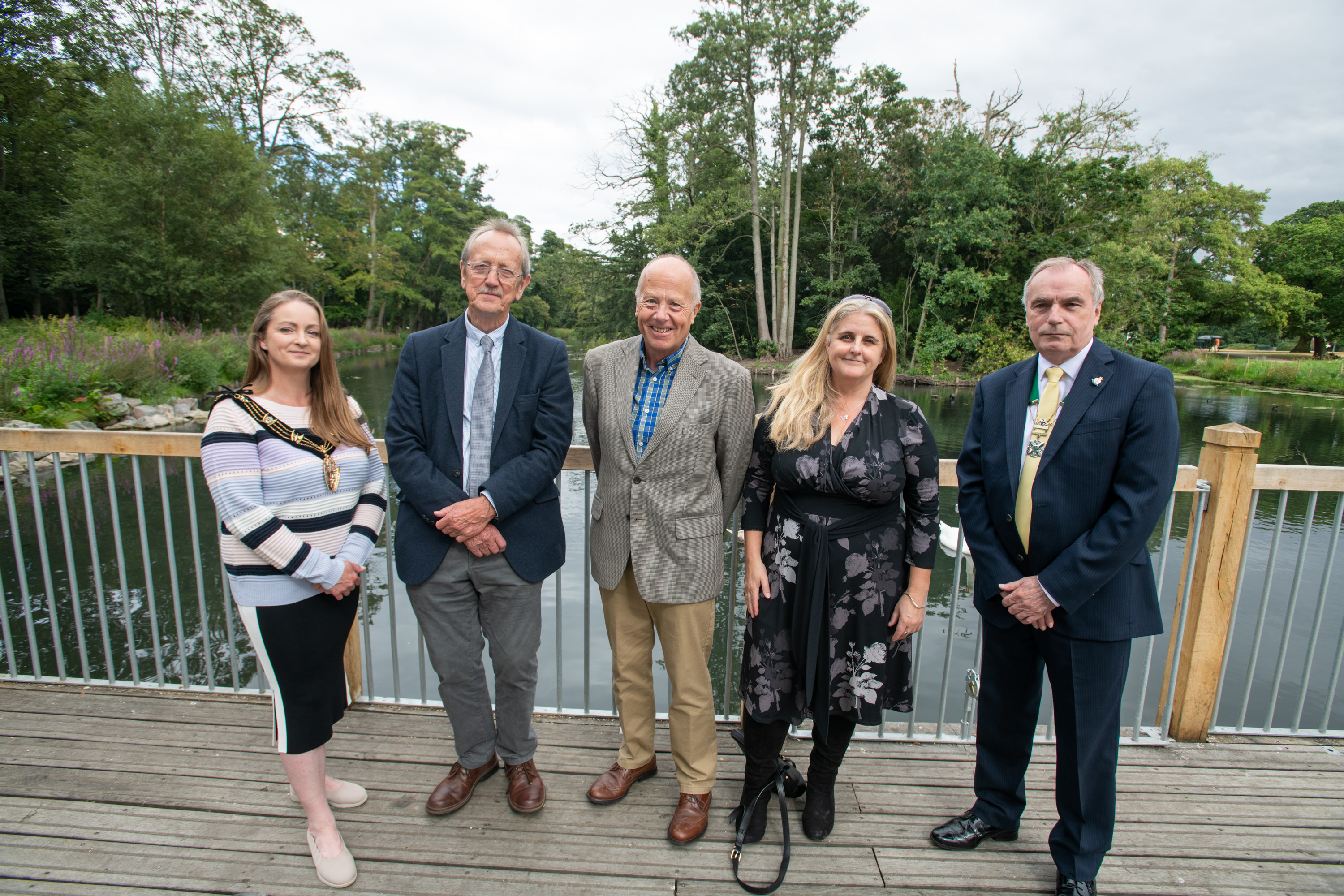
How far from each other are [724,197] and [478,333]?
23.2 meters

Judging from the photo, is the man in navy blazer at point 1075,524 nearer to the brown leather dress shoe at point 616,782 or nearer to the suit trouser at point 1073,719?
the suit trouser at point 1073,719

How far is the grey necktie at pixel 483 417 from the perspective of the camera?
1.96m

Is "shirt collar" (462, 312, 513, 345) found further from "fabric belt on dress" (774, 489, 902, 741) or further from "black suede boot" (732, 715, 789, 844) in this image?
"black suede boot" (732, 715, 789, 844)

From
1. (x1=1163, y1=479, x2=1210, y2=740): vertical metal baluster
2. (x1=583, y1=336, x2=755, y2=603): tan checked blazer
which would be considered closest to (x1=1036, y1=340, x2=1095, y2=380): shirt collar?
(x1=583, y1=336, x2=755, y2=603): tan checked blazer

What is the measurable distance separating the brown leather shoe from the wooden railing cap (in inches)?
85.6

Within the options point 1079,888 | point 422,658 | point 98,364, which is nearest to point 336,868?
point 422,658

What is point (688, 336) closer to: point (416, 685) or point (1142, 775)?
point (1142, 775)

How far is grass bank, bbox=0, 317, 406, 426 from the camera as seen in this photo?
8531 millimetres

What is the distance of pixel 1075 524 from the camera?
1.74m

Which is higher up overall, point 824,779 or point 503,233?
point 503,233

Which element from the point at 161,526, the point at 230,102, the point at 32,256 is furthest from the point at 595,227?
the point at 161,526

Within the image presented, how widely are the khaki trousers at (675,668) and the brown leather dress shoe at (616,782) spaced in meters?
0.05

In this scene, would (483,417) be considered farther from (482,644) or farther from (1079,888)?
(1079,888)

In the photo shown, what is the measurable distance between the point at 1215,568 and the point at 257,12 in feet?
111
